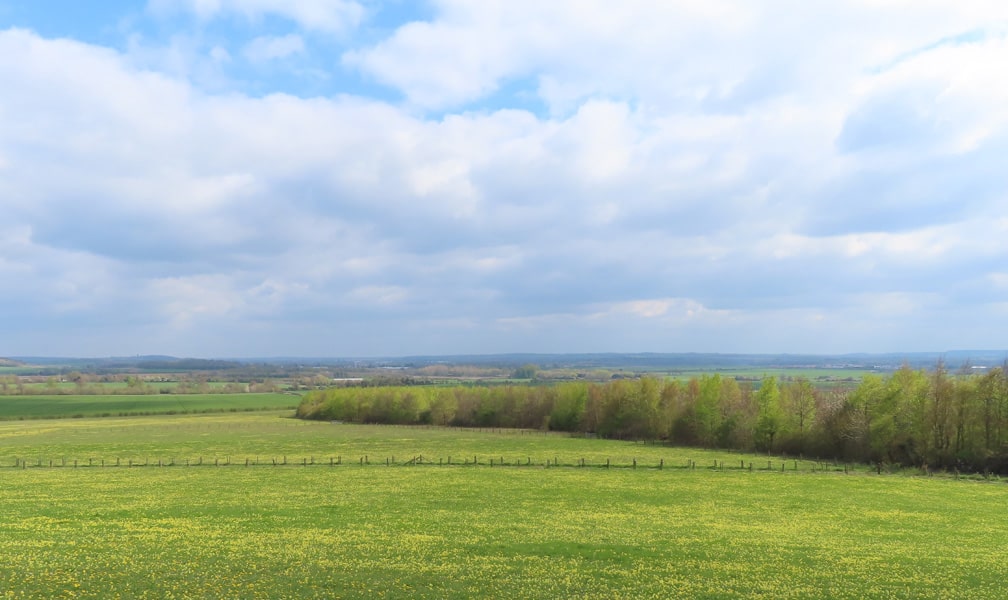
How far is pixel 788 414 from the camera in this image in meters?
79.2

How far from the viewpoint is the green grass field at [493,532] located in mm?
20844

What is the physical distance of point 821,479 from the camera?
→ 48.7m

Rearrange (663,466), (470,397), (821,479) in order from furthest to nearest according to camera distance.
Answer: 1. (470,397)
2. (663,466)
3. (821,479)

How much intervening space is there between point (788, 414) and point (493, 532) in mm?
65134

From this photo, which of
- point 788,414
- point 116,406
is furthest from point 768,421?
point 116,406

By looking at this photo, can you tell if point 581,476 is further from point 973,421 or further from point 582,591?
point 973,421

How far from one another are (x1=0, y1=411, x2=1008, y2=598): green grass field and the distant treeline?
44.6ft

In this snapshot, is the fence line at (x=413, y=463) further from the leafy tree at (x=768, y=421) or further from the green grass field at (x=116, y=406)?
the green grass field at (x=116, y=406)

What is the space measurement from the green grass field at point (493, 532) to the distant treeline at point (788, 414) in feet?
44.6

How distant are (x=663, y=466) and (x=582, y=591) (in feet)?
127

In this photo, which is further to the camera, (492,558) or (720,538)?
(720,538)

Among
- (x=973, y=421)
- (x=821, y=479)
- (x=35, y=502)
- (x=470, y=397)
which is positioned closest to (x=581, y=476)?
(x=821, y=479)

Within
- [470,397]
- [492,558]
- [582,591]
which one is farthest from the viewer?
[470,397]

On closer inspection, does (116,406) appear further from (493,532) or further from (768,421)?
(493,532)
